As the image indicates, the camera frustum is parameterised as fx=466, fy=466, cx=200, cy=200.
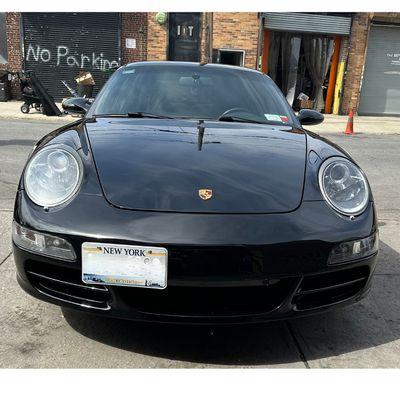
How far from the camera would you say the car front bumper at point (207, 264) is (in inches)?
75.7

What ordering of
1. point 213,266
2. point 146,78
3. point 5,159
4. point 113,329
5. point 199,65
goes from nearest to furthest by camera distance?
point 213,266 → point 113,329 → point 146,78 → point 199,65 → point 5,159

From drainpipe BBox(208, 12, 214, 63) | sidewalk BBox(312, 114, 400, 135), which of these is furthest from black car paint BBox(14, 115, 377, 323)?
drainpipe BBox(208, 12, 214, 63)

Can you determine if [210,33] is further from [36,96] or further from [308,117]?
[308,117]

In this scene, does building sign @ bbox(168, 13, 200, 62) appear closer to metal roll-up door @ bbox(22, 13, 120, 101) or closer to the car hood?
metal roll-up door @ bbox(22, 13, 120, 101)

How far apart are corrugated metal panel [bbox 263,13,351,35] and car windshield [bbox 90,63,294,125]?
14508 millimetres

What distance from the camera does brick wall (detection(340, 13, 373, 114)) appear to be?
17.2 metres

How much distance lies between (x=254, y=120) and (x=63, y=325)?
1795 millimetres

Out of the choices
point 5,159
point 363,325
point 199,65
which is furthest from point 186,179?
point 5,159

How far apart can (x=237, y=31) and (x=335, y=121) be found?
4.84m

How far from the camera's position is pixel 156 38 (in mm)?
16938

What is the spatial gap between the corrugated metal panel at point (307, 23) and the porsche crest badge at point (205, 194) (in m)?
16.2

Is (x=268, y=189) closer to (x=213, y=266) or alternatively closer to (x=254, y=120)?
(x=213, y=266)

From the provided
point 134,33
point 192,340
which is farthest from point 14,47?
point 192,340

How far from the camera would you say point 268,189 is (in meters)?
2.20
